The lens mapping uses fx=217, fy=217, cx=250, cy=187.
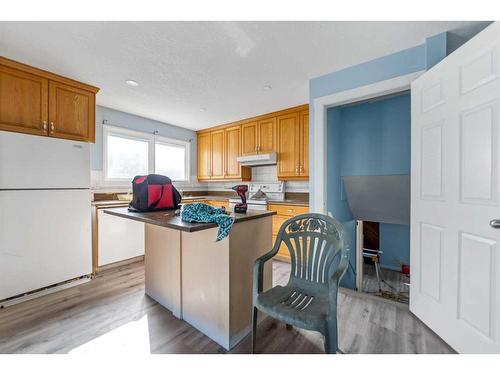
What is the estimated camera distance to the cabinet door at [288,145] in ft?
11.0

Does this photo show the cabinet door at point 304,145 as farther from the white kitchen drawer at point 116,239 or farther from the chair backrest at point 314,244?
the white kitchen drawer at point 116,239

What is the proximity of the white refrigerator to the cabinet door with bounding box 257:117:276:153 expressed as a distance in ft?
8.11

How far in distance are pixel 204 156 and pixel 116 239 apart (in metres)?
2.39

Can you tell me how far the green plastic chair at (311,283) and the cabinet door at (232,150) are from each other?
2.69 metres

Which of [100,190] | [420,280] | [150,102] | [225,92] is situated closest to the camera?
[420,280]

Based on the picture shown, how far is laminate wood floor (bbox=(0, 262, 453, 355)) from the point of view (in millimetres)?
1468

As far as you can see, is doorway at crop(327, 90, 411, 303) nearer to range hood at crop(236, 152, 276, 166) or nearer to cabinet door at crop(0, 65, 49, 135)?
range hood at crop(236, 152, 276, 166)

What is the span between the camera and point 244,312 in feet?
5.19

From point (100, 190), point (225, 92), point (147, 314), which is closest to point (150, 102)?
point (225, 92)

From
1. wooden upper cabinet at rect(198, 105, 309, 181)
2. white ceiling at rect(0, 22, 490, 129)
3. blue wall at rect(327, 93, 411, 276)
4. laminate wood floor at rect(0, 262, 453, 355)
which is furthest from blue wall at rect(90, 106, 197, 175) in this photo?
blue wall at rect(327, 93, 411, 276)

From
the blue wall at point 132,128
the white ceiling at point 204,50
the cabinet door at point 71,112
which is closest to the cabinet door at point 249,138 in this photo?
the white ceiling at point 204,50
